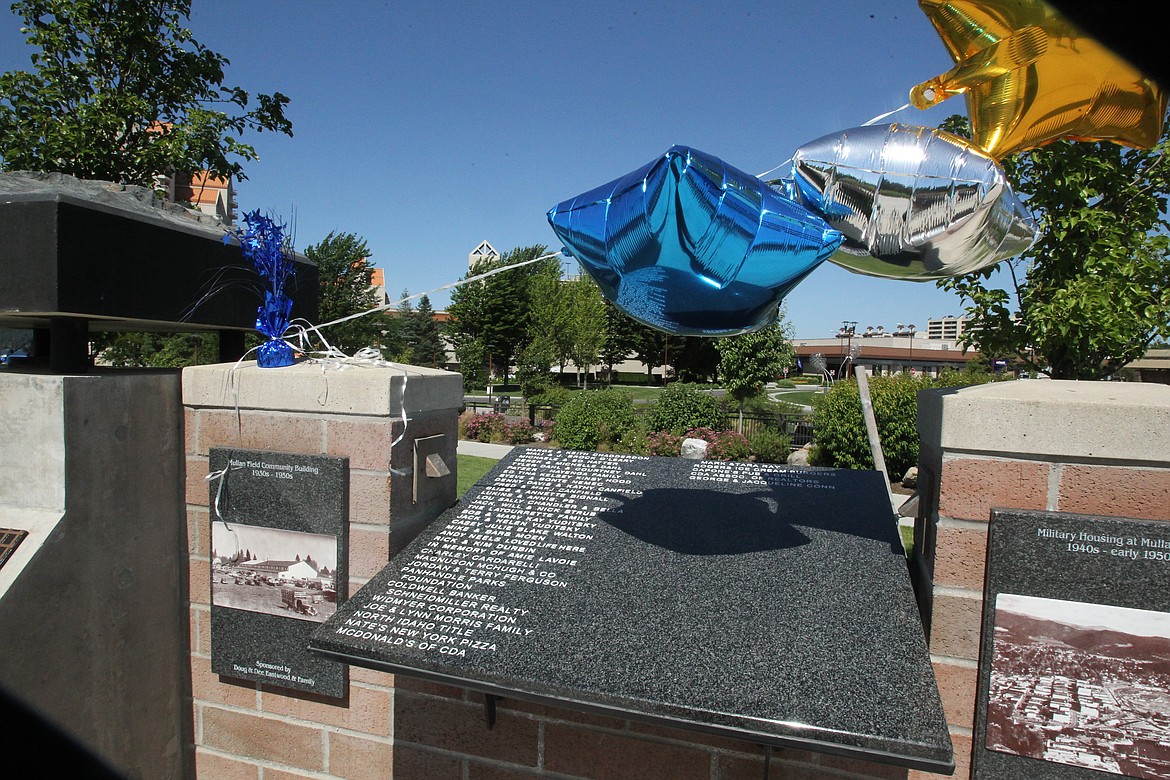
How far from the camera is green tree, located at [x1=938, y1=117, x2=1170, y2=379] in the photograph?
5320 millimetres

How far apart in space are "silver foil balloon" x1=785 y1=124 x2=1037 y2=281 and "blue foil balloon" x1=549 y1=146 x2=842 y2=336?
0.47 ft

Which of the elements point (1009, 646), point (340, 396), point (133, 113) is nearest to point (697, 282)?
point (1009, 646)

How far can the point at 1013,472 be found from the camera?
2.01 metres

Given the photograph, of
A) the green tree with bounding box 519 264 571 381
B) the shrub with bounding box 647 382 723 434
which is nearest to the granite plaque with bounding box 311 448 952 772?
the shrub with bounding box 647 382 723 434

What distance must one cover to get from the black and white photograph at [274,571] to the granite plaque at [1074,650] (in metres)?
2.34

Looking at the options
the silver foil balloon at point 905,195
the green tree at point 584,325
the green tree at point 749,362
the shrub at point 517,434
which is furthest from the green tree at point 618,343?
the silver foil balloon at point 905,195

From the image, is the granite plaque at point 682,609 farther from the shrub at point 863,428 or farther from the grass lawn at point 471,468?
the shrub at point 863,428

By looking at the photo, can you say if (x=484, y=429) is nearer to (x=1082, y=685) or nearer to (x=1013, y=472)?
(x=1013, y=472)

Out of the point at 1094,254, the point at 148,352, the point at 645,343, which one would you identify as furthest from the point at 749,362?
the point at 645,343

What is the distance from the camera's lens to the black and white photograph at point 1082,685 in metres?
1.83

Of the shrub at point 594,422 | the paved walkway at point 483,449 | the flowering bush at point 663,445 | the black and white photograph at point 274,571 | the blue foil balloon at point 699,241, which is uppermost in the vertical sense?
the blue foil balloon at point 699,241

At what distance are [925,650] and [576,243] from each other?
1475mm

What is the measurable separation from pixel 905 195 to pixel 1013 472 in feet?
3.15

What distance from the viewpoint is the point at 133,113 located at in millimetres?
6023
